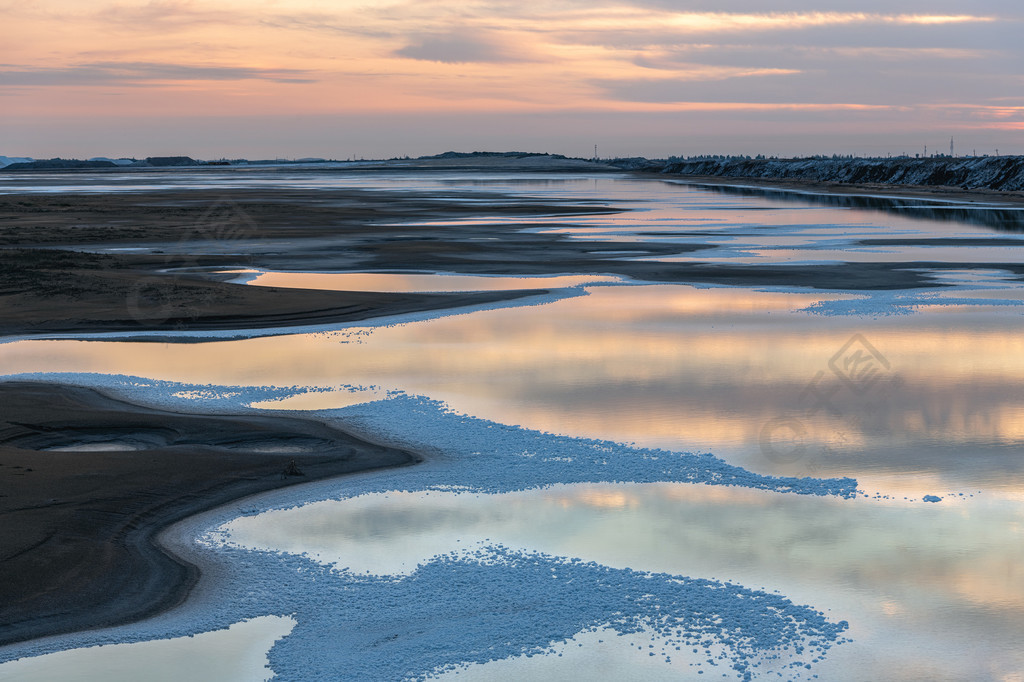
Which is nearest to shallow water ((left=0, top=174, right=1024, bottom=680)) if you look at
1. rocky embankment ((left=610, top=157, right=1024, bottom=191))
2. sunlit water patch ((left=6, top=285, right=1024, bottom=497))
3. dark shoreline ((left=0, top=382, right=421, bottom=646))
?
sunlit water patch ((left=6, top=285, right=1024, bottom=497))

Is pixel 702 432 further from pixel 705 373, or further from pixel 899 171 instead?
pixel 899 171

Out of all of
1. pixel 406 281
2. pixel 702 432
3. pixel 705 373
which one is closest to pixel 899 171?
pixel 406 281

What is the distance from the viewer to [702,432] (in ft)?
42.2

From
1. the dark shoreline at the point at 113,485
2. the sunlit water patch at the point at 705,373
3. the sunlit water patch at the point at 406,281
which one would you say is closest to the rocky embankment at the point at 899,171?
the sunlit water patch at the point at 406,281

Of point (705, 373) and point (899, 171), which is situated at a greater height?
point (899, 171)

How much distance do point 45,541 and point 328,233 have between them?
35.2m

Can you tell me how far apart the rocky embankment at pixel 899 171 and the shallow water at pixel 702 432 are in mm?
72112

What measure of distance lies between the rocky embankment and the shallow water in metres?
72.1

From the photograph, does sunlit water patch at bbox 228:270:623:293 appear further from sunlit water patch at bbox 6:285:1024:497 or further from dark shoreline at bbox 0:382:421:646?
dark shoreline at bbox 0:382:421:646

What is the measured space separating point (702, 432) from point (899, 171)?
115m

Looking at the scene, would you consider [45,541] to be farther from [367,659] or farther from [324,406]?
[324,406]

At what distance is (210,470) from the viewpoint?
11.2 m

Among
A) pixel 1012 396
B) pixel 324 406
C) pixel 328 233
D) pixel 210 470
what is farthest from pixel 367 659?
pixel 328 233

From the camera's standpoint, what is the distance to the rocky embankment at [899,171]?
3627 inches
